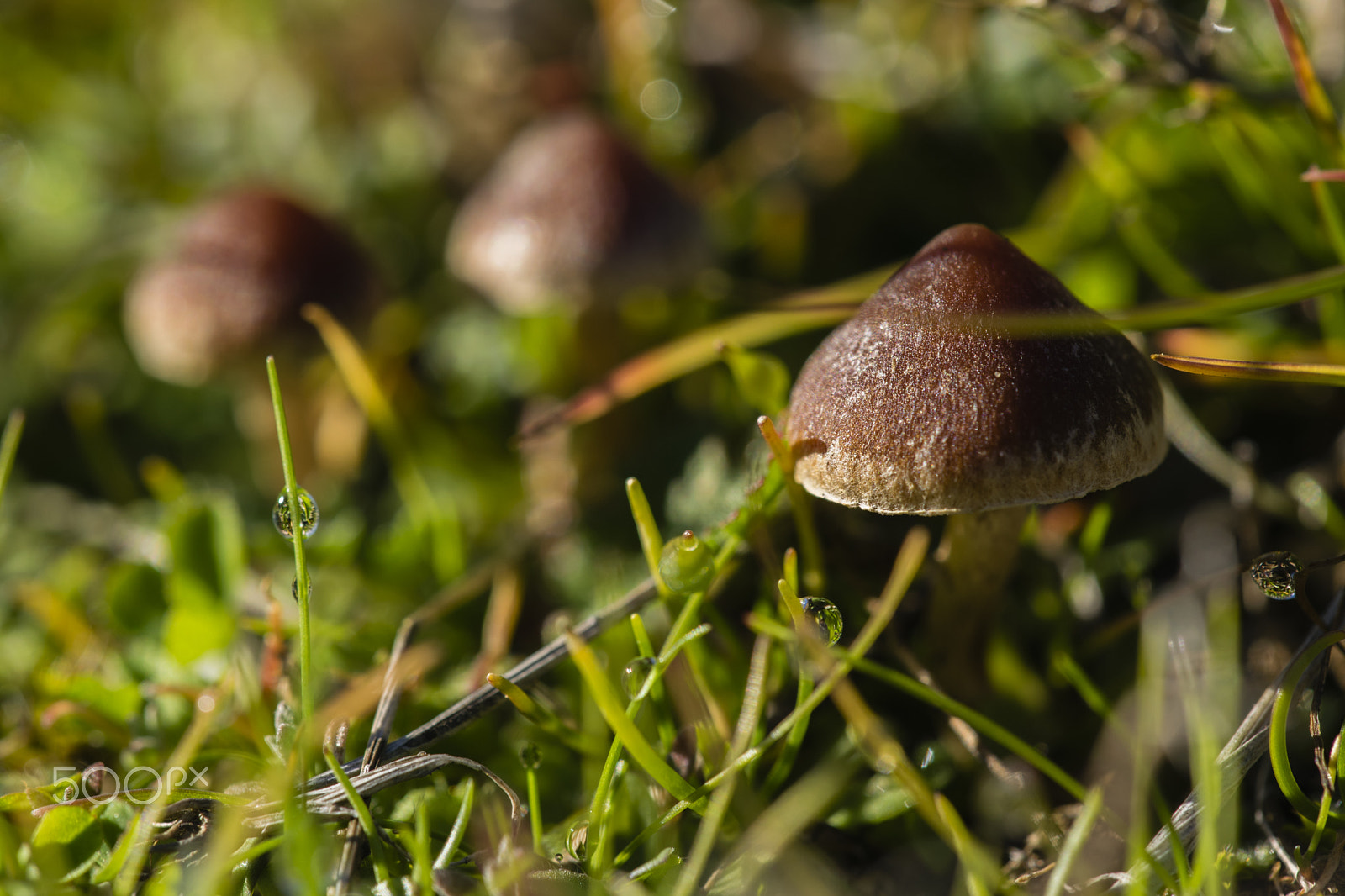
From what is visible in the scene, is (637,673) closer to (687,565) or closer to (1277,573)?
(687,565)

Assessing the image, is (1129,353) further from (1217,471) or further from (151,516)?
(151,516)

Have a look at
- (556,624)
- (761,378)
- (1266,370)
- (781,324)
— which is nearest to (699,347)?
(781,324)

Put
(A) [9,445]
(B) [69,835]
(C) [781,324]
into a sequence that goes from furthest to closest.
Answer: (C) [781,324], (A) [9,445], (B) [69,835]

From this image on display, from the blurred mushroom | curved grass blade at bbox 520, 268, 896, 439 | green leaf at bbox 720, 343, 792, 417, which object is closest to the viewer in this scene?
green leaf at bbox 720, 343, 792, 417

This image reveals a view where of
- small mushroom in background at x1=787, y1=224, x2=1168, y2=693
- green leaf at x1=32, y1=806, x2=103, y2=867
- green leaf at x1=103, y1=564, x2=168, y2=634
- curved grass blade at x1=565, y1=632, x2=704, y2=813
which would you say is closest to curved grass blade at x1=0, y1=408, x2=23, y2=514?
green leaf at x1=103, y1=564, x2=168, y2=634

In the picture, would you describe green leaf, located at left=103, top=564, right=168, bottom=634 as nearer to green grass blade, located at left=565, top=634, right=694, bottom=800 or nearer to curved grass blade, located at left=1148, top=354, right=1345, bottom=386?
green grass blade, located at left=565, top=634, right=694, bottom=800

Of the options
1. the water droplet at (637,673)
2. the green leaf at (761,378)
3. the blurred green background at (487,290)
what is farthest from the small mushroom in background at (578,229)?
the water droplet at (637,673)
